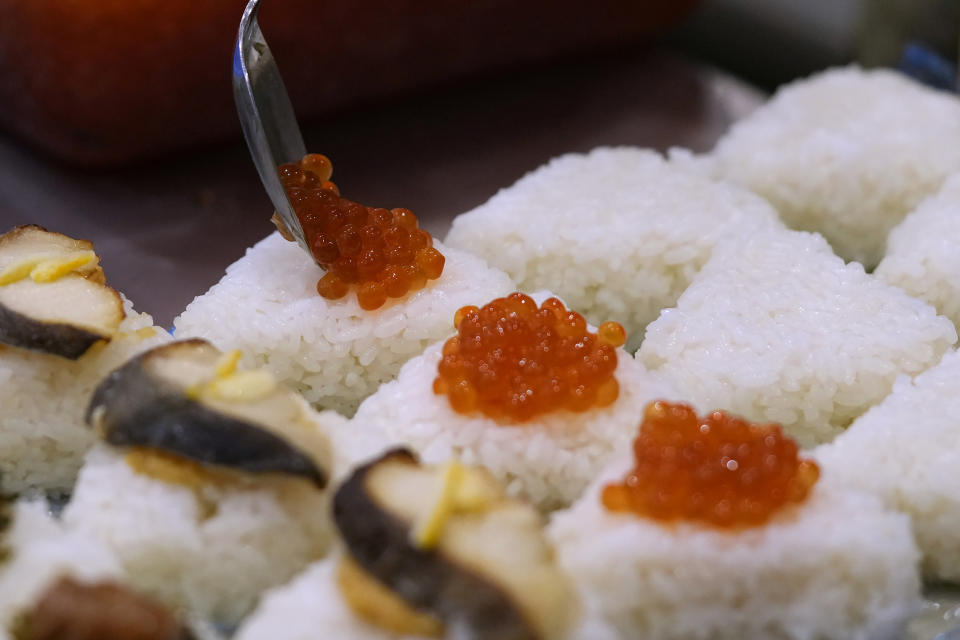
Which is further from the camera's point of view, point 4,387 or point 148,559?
point 4,387

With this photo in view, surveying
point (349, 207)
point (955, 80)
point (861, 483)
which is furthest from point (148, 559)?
point (955, 80)

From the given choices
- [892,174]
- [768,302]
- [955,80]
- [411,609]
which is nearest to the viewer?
[411,609]

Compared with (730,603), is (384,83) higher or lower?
lower

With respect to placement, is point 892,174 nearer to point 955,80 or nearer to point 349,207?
point 955,80

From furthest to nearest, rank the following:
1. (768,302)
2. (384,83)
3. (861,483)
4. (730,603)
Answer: (384,83)
(768,302)
(861,483)
(730,603)

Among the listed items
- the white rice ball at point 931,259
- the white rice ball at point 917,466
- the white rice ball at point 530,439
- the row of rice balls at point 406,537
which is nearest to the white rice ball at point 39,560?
the row of rice balls at point 406,537

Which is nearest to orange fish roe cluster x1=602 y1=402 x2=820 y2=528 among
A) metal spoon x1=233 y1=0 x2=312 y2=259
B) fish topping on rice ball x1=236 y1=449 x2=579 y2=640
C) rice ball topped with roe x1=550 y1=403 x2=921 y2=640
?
rice ball topped with roe x1=550 y1=403 x2=921 y2=640

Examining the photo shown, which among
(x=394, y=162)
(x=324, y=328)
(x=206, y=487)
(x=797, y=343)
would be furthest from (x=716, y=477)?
(x=394, y=162)

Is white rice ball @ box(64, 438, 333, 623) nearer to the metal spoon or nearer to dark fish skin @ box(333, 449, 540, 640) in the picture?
dark fish skin @ box(333, 449, 540, 640)
